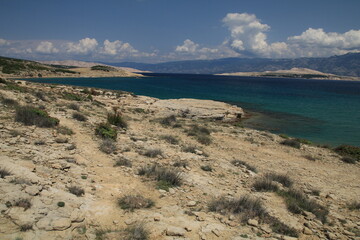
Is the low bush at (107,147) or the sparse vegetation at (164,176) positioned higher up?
the low bush at (107,147)

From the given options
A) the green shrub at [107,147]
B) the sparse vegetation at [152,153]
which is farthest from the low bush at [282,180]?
the green shrub at [107,147]

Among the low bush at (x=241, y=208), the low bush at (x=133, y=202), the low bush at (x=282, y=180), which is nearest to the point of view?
the low bush at (x=133, y=202)

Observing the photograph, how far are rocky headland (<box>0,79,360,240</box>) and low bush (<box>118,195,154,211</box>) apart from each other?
0.11ft

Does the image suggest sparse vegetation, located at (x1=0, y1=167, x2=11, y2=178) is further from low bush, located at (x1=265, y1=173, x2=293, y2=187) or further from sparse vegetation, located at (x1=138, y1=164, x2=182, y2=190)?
low bush, located at (x1=265, y1=173, x2=293, y2=187)

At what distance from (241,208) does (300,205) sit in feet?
8.50

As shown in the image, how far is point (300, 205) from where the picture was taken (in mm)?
7594

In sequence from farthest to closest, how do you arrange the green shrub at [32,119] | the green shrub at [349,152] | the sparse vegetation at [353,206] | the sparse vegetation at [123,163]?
1. the green shrub at [349,152]
2. the green shrub at [32,119]
3. the sparse vegetation at [123,163]
4. the sparse vegetation at [353,206]

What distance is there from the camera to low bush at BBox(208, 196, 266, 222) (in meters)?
6.35

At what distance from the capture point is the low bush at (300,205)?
23.5ft

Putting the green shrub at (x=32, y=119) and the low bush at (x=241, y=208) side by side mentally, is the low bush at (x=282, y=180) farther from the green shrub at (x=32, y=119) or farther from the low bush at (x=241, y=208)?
the green shrub at (x=32, y=119)

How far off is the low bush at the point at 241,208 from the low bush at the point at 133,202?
1882mm

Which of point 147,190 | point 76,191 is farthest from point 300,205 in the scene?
point 76,191

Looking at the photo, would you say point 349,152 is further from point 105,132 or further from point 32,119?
point 32,119

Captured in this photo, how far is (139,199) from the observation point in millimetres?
6473
